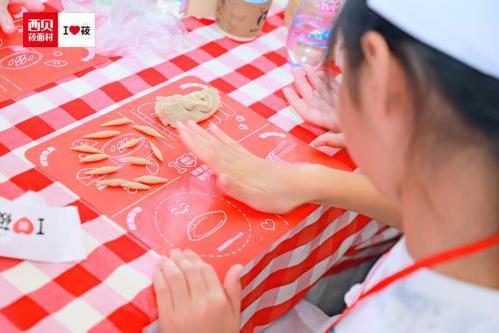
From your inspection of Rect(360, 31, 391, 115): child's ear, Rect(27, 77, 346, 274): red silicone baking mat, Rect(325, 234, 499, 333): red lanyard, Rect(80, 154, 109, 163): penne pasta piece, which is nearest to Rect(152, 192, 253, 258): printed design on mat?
Rect(27, 77, 346, 274): red silicone baking mat

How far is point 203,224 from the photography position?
35.3 inches

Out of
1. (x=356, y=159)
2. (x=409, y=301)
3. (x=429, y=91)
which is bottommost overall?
(x=409, y=301)

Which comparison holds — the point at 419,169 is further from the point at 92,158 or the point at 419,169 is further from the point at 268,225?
the point at 92,158

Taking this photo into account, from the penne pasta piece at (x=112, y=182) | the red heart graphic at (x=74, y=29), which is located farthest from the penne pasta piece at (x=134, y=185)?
the red heart graphic at (x=74, y=29)

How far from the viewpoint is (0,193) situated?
2.83 ft

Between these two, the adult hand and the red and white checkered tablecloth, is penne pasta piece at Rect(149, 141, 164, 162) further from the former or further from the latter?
the adult hand

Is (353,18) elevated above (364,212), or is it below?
above

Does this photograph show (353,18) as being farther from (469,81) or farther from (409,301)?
(409,301)

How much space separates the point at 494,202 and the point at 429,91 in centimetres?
15

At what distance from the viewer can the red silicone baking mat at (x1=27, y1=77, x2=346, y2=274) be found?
872mm

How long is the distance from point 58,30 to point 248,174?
1.73ft

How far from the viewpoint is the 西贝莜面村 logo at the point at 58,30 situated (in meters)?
1.18

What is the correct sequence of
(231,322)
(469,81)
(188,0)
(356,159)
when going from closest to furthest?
(469,81), (356,159), (231,322), (188,0)

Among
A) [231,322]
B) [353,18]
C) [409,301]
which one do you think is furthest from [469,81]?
[231,322]
